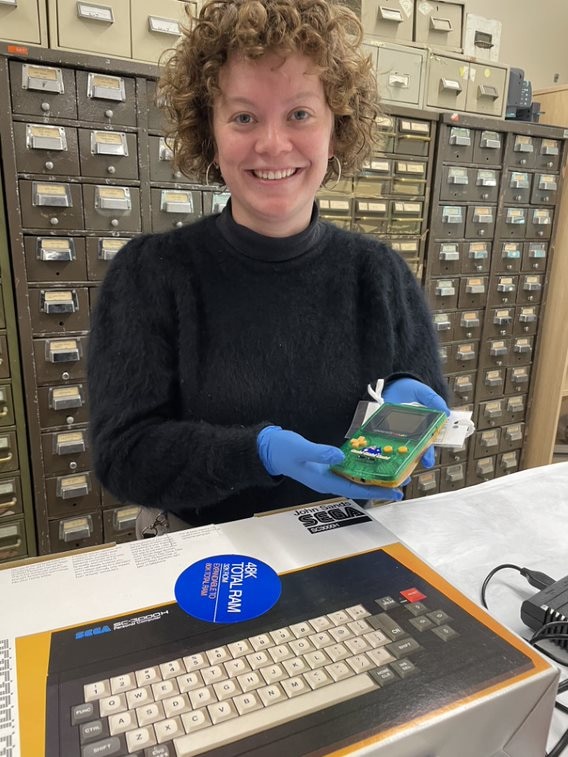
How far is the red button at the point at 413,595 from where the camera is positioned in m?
0.55

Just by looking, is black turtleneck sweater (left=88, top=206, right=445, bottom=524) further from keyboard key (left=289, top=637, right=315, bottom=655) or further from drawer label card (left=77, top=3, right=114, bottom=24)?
drawer label card (left=77, top=3, right=114, bottom=24)

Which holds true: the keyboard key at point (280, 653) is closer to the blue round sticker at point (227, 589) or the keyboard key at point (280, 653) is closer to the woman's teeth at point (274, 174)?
the blue round sticker at point (227, 589)

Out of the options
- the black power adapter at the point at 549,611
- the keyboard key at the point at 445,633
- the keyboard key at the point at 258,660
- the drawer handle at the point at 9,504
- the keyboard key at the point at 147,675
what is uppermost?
the keyboard key at the point at 147,675

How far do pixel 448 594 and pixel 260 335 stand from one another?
49 centimetres

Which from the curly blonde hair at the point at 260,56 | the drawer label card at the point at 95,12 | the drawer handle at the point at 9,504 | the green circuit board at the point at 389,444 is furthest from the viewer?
the drawer handle at the point at 9,504

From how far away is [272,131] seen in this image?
0.80 metres

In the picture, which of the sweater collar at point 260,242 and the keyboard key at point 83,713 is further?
the sweater collar at point 260,242

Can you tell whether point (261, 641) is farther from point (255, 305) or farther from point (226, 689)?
point (255, 305)

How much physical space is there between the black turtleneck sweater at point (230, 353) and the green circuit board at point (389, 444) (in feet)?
0.45

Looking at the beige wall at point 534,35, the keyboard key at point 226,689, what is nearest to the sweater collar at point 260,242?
the keyboard key at point 226,689

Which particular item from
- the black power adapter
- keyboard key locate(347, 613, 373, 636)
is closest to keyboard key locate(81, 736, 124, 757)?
keyboard key locate(347, 613, 373, 636)

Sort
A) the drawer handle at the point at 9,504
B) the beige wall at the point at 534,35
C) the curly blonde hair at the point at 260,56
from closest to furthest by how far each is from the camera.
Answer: the curly blonde hair at the point at 260,56 → the drawer handle at the point at 9,504 → the beige wall at the point at 534,35

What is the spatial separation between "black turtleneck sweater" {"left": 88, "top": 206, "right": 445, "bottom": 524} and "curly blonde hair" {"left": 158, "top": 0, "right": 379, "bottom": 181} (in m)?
0.14

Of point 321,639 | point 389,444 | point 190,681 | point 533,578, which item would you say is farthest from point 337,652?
point 533,578
